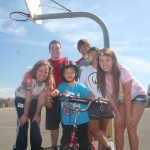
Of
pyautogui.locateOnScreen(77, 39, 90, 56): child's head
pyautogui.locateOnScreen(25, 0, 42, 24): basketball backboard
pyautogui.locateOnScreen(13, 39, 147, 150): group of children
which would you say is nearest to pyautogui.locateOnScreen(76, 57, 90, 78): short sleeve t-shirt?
pyautogui.locateOnScreen(77, 39, 90, 56): child's head

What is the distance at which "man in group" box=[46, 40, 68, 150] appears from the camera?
595 cm

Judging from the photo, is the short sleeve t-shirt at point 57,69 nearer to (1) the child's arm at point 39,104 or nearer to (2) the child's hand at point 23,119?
(1) the child's arm at point 39,104

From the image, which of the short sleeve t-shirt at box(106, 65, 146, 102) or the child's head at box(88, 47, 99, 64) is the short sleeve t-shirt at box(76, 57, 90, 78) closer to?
the child's head at box(88, 47, 99, 64)

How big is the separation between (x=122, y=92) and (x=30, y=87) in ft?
5.40

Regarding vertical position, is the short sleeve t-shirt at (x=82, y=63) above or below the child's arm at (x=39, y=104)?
above

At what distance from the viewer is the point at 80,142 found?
5.16m

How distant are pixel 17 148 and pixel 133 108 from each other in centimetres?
216

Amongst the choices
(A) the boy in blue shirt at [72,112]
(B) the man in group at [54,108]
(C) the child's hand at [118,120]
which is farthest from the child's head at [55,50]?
(C) the child's hand at [118,120]

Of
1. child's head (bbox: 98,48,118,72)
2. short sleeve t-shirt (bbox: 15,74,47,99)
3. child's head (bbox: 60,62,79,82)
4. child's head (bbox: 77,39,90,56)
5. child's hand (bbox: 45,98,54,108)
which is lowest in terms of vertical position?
child's hand (bbox: 45,98,54,108)

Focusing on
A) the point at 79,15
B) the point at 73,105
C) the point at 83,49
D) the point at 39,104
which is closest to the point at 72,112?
the point at 73,105

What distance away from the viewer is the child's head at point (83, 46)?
6.82m

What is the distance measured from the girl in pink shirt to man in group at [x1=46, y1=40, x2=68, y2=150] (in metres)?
0.97

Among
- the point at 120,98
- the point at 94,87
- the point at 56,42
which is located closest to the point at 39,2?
the point at 56,42

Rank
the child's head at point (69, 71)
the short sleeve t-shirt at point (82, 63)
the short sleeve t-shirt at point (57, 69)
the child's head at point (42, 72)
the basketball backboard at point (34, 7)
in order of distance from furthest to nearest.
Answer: the basketball backboard at point (34, 7) < the short sleeve t-shirt at point (82, 63) < the short sleeve t-shirt at point (57, 69) < the child's head at point (42, 72) < the child's head at point (69, 71)
